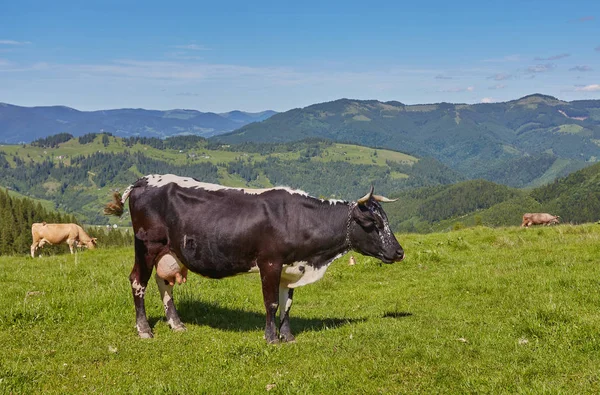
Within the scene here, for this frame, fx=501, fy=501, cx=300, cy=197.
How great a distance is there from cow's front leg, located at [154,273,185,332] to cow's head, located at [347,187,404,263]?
4.37m

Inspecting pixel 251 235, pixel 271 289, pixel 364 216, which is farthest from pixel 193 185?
pixel 364 216

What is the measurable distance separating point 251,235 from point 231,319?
130 inches

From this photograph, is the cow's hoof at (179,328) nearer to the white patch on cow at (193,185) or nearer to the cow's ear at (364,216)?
the white patch on cow at (193,185)

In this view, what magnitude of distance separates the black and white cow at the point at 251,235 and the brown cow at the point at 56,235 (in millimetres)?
26495

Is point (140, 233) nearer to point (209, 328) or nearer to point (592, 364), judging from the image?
point (209, 328)

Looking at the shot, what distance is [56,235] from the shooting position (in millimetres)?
→ 35781

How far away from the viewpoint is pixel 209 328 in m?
11.6

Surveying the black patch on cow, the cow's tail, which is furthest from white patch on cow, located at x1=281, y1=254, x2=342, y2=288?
the cow's tail

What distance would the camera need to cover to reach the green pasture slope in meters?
7.45

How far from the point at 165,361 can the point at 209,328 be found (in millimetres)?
2891

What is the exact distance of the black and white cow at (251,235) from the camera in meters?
10.4

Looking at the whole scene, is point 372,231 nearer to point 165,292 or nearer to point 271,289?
point 271,289

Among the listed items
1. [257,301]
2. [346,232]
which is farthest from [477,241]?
[346,232]

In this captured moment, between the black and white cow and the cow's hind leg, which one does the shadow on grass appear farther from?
the black and white cow
